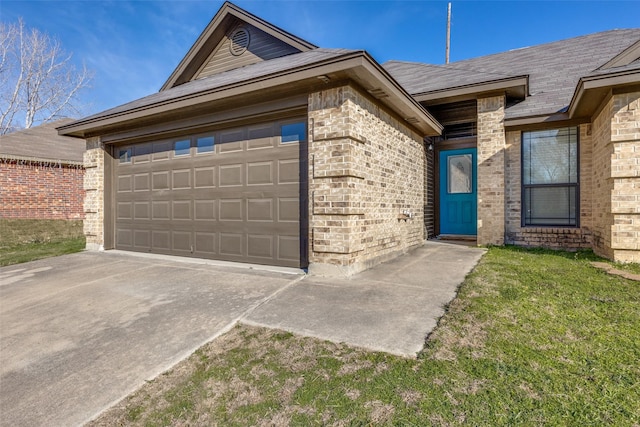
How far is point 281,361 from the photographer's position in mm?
2645

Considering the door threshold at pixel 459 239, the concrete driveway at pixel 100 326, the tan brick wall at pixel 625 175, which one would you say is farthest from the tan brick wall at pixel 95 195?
the tan brick wall at pixel 625 175

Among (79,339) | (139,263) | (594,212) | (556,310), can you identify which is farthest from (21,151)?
(594,212)

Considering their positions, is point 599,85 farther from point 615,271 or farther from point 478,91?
point 615,271

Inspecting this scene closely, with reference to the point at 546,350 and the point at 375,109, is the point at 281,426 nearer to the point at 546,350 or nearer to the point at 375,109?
the point at 546,350

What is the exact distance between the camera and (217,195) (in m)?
6.33

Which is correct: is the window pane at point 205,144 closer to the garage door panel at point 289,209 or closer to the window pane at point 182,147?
the window pane at point 182,147

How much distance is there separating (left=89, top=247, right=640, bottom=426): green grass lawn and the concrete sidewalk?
0.14 meters

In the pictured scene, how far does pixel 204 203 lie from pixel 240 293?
291 centimetres

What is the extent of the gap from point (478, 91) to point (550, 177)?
101 inches

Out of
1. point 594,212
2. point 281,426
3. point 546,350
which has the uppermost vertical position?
point 594,212

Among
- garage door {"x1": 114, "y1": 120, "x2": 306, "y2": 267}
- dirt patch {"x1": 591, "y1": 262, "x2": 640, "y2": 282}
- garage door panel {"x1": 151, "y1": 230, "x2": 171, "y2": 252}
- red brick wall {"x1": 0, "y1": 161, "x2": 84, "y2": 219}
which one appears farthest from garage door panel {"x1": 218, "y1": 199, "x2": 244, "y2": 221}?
red brick wall {"x1": 0, "y1": 161, "x2": 84, "y2": 219}

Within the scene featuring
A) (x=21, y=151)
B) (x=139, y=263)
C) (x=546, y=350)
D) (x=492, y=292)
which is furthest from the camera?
(x=21, y=151)

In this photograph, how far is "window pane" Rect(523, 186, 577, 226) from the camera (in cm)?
702

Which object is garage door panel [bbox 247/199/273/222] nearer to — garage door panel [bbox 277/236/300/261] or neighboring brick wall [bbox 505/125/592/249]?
garage door panel [bbox 277/236/300/261]
